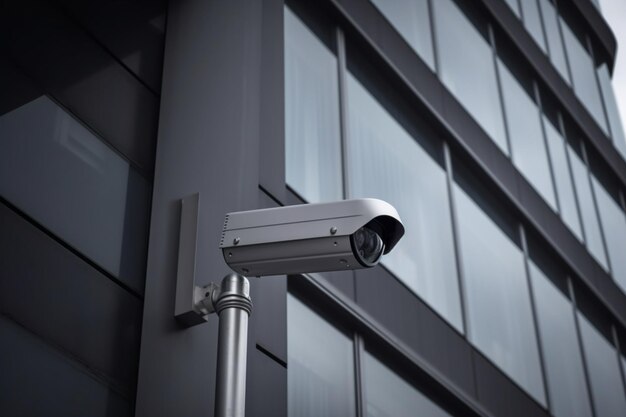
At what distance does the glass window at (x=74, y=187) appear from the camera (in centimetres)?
617

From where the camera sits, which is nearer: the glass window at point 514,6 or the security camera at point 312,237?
the security camera at point 312,237

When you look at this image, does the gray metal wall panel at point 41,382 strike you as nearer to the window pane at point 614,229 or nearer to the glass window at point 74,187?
the glass window at point 74,187

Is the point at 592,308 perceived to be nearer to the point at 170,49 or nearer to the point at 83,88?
the point at 170,49

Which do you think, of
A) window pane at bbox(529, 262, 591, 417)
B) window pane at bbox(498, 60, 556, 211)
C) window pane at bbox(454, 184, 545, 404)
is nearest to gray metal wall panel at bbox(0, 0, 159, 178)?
window pane at bbox(454, 184, 545, 404)

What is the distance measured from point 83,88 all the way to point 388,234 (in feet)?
9.65

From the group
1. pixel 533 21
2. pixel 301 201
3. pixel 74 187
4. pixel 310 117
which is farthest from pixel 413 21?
pixel 74 187

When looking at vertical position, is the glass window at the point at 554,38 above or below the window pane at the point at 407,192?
above

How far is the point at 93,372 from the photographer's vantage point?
234 inches

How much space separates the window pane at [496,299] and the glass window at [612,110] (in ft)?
32.1

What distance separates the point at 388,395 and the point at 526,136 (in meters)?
8.02

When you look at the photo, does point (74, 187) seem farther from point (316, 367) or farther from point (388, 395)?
point (388, 395)

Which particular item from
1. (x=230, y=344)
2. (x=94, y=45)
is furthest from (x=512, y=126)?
(x=230, y=344)

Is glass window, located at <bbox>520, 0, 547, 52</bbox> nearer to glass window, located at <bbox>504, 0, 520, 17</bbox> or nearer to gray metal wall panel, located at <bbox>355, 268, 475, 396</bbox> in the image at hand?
glass window, located at <bbox>504, 0, 520, 17</bbox>

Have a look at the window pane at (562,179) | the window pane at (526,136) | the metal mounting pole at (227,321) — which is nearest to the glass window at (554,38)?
the window pane at (562,179)
